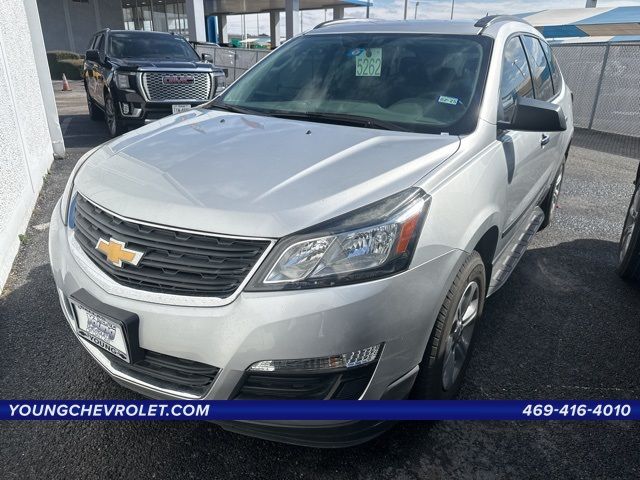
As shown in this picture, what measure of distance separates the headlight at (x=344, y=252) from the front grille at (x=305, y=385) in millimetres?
325

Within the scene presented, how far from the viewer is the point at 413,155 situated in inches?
87.7

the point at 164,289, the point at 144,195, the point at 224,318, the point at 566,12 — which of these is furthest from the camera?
the point at 566,12

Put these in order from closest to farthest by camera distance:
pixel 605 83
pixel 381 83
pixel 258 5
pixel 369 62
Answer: pixel 381 83 < pixel 369 62 < pixel 605 83 < pixel 258 5

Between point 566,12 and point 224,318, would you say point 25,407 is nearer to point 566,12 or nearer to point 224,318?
point 224,318

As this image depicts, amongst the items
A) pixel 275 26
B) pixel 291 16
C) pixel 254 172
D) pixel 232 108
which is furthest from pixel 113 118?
pixel 275 26

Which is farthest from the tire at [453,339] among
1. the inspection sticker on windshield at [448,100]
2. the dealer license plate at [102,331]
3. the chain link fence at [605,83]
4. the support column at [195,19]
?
the support column at [195,19]

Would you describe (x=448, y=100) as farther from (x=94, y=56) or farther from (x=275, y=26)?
(x=275, y=26)

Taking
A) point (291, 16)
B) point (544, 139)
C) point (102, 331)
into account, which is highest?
point (544, 139)

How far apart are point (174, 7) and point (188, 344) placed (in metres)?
36.8

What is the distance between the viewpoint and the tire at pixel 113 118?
27.6 ft

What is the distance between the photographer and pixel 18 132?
5.09 m

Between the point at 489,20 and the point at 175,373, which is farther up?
the point at 489,20

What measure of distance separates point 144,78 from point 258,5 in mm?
30535

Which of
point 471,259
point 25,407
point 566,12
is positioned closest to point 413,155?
point 471,259
